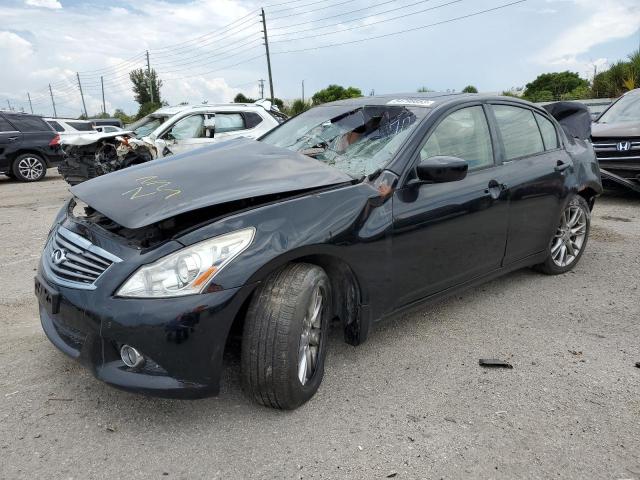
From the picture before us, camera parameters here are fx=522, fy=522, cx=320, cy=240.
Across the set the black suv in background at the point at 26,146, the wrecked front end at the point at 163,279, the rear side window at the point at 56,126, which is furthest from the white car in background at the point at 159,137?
the wrecked front end at the point at 163,279

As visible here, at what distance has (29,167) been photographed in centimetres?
1216

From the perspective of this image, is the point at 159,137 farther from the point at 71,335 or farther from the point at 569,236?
the point at 71,335

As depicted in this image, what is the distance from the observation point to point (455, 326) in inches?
142

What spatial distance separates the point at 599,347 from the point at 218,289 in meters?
2.48

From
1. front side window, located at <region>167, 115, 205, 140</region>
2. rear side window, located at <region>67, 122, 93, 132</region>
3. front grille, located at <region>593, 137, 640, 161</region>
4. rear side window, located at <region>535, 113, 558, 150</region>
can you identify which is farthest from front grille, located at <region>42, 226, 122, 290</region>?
rear side window, located at <region>67, 122, 93, 132</region>

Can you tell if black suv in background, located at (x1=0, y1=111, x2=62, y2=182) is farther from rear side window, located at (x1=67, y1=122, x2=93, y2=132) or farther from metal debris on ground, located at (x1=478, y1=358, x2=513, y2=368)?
metal debris on ground, located at (x1=478, y1=358, x2=513, y2=368)

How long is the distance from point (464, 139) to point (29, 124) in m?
11.8

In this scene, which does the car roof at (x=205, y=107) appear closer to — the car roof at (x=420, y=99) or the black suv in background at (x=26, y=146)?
the black suv in background at (x=26, y=146)

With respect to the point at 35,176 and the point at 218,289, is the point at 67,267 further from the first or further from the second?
the point at 35,176

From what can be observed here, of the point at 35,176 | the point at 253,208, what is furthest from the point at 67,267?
the point at 35,176

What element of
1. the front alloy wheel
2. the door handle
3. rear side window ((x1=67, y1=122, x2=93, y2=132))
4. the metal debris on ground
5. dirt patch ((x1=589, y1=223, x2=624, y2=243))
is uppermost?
rear side window ((x1=67, y1=122, x2=93, y2=132))

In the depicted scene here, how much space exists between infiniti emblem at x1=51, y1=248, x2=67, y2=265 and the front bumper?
26 cm

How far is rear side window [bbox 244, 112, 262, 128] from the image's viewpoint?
10.1 metres

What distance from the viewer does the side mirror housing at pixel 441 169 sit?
2922 millimetres
